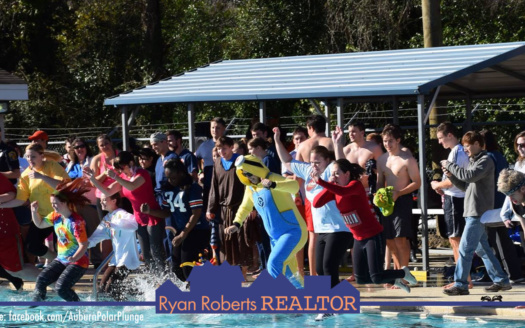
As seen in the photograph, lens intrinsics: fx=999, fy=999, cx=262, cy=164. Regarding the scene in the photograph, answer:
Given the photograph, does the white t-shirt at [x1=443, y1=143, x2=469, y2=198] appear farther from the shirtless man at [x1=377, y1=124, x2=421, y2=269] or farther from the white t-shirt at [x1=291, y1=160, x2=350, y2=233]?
the white t-shirt at [x1=291, y1=160, x2=350, y2=233]

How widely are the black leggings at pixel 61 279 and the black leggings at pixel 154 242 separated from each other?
961 mm

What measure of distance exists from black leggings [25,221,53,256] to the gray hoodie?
495 cm

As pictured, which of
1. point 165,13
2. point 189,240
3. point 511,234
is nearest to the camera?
point 189,240

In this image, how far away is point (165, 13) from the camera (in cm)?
3484

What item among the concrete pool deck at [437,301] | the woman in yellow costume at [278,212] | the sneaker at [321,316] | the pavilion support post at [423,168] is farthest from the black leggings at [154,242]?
the pavilion support post at [423,168]

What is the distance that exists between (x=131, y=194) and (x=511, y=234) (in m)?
4.70

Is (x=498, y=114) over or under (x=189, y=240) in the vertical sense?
over

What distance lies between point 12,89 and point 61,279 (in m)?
11.9

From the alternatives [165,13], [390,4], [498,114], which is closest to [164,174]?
[498,114]

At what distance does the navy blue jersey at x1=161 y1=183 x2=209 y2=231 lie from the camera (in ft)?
36.8

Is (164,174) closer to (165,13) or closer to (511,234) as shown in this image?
(511,234)

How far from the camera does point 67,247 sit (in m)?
10.7

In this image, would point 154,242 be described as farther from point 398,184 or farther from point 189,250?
point 398,184

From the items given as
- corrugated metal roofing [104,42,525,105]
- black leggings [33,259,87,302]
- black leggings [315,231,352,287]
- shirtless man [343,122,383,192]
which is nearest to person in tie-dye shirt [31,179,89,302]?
black leggings [33,259,87,302]
